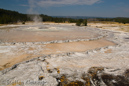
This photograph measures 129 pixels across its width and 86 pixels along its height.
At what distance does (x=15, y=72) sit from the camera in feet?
11.3

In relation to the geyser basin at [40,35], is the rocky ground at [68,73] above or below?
below

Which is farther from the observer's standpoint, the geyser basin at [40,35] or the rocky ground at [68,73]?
the geyser basin at [40,35]

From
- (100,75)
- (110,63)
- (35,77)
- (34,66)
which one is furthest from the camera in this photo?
(110,63)

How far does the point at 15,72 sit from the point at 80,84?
2.30 metres

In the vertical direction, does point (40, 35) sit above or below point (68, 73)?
above

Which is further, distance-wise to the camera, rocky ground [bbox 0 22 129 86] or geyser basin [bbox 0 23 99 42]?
geyser basin [bbox 0 23 99 42]

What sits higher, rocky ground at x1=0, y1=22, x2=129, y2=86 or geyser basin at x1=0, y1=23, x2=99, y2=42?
geyser basin at x1=0, y1=23, x2=99, y2=42

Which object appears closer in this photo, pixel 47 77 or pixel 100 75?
pixel 47 77

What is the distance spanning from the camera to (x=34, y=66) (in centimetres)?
391

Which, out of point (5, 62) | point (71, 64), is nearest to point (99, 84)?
point (71, 64)

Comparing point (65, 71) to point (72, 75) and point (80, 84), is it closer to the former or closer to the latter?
Answer: point (72, 75)

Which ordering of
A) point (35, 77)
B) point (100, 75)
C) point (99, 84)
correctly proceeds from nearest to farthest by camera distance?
point (99, 84)
point (35, 77)
point (100, 75)

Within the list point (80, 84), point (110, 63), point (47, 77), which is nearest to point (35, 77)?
point (47, 77)

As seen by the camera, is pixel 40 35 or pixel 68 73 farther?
pixel 40 35
